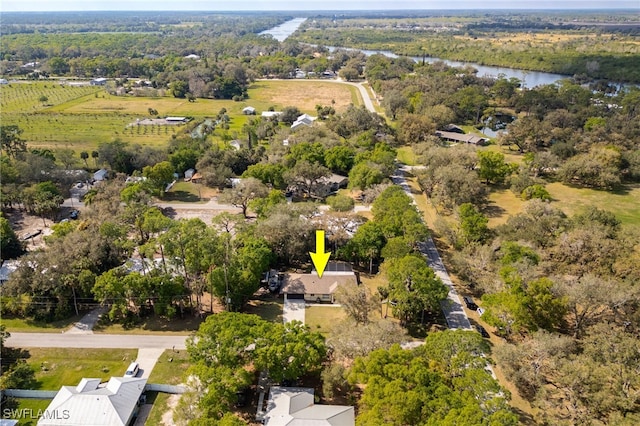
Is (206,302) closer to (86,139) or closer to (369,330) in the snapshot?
(369,330)

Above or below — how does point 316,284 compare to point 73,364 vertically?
above

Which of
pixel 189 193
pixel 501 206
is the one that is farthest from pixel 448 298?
pixel 189 193

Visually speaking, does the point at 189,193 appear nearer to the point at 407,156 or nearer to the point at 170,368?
the point at 170,368

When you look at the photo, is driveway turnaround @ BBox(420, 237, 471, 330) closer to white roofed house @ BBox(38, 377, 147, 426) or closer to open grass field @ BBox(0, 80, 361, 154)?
white roofed house @ BBox(38, 377, 147, 426)

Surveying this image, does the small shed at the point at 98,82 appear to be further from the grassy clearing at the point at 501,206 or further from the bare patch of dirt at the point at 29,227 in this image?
the grassy clearing at the point at 501,206

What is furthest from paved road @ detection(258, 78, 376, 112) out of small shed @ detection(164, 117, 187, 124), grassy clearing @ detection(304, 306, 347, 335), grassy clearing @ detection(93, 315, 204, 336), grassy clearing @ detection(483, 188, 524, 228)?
grassy clearing @ detection(93, 315, 204, 336)

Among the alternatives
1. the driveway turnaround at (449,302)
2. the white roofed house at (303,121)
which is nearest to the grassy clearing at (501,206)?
the driveway turnaround at (449,302)

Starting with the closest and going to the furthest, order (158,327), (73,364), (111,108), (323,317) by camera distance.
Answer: (73,364), (158,327), (323,317), (111,108)
